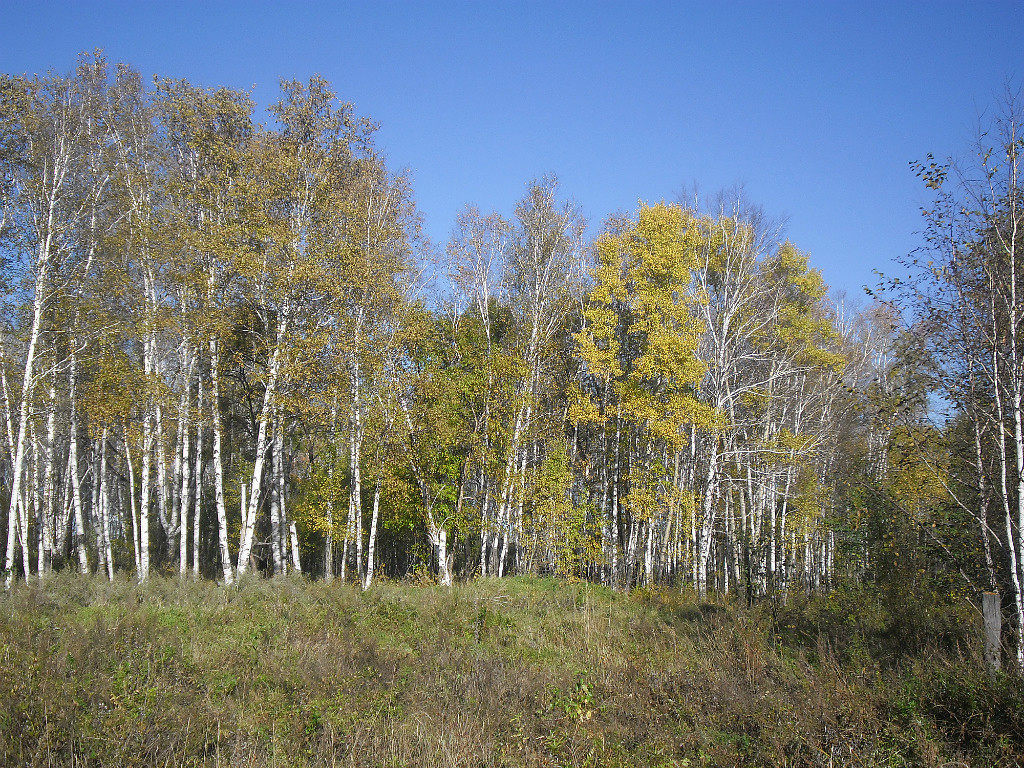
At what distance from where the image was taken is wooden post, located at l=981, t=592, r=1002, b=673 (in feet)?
21.9

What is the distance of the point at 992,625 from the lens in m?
6.71

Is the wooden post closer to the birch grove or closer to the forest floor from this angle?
the forest floor

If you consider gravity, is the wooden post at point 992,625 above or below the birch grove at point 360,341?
below

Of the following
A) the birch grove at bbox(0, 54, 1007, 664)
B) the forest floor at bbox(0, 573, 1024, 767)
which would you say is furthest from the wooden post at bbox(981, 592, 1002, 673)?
the birch grove at bbox(0, 54, 1007, 664)

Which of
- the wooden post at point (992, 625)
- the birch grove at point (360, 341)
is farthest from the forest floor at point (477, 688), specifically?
the birch grove at point (360, 341)

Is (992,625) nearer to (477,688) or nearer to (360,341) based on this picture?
(477,688)

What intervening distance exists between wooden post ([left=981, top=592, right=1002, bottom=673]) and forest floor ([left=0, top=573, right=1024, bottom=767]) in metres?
0.20

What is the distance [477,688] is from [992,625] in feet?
19.4

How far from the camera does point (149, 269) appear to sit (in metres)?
15.2

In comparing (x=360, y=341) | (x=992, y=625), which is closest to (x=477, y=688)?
(x=992, y=625)

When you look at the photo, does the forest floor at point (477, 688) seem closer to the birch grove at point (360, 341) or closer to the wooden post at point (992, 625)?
the wooden post at point (992, 625)

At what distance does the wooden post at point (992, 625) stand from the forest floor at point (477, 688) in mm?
197

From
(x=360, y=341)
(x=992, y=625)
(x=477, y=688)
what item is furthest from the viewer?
(x=360, y=341)

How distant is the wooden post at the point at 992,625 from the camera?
21.9ft
